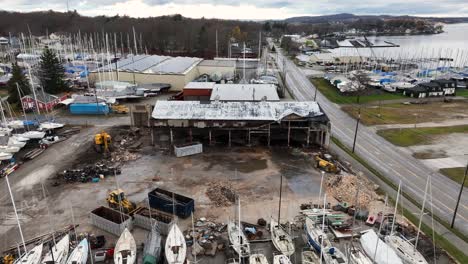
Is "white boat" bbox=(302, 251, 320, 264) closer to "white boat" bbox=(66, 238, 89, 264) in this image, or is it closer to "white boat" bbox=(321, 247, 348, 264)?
"white boat" bbox=(321, 247, 348, 264)

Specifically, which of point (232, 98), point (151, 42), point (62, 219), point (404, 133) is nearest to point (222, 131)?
point (232, 98)

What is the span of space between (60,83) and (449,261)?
2757 inches

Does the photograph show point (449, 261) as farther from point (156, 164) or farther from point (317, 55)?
point (317, 55)

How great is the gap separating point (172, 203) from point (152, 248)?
5.74 metres

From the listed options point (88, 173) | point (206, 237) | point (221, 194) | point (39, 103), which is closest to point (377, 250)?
point (206, 237)

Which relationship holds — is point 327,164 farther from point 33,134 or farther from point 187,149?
point 33,134

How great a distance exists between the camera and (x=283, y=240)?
24.2m

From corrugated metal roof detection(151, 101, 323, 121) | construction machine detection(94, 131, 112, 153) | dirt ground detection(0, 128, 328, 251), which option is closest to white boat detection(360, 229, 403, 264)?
dirt ground detection(0, 128, 328, 251)

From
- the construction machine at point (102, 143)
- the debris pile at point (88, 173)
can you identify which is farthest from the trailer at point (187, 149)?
the construction machine at point (102, 143)

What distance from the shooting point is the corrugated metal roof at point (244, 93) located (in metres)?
51.0

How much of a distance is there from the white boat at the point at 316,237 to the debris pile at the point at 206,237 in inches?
253

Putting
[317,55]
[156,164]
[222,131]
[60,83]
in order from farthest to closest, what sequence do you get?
[317,55] → [60,83] → [222,131] → [156,164]

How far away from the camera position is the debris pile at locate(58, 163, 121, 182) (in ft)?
114

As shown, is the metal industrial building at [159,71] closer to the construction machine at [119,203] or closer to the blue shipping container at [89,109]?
the blue shipping container at [89,109]
